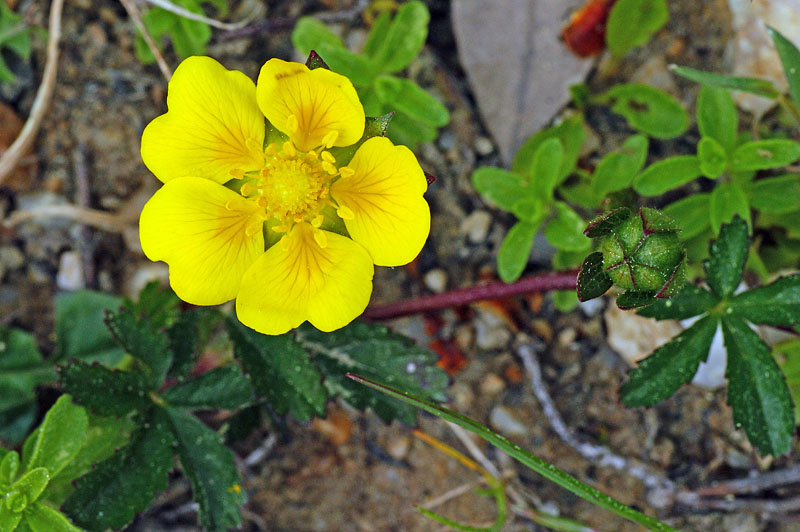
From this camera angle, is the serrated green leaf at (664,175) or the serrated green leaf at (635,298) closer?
the serrated green leaf at (635,298)

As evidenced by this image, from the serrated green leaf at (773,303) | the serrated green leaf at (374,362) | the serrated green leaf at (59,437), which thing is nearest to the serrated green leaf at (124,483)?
the serrated green leaf at (59,437)

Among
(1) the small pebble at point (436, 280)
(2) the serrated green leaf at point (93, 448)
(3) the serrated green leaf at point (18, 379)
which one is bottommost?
(3) the serrated green leaf at point (18, 379)

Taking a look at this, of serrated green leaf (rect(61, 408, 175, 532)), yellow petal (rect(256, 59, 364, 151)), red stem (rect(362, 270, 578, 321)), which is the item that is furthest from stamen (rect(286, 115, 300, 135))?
serrated green leaf (rect(61, 408, 175, 532))

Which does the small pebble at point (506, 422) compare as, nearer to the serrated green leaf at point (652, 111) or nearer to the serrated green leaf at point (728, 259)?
the serrated green leaf at point (728, 259)

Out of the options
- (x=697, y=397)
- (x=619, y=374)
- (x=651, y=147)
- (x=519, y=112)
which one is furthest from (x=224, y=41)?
(x=697, y=397)

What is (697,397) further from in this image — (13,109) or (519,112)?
(13,109)

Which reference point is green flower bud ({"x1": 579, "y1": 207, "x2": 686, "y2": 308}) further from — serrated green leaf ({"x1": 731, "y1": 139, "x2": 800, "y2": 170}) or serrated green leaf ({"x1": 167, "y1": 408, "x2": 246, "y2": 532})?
serrated green leaf ({"x1": 167, "y1": 408, "x2": 246, "y2": 532})

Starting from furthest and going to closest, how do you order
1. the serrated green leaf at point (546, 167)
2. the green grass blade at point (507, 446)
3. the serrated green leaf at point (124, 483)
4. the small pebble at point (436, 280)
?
the small pebble at point (436, 280) → the serrated green leaf at point (546, 167) → the serrated green leaf at point (124, 483) → the green grass blade at point (507, 446)
